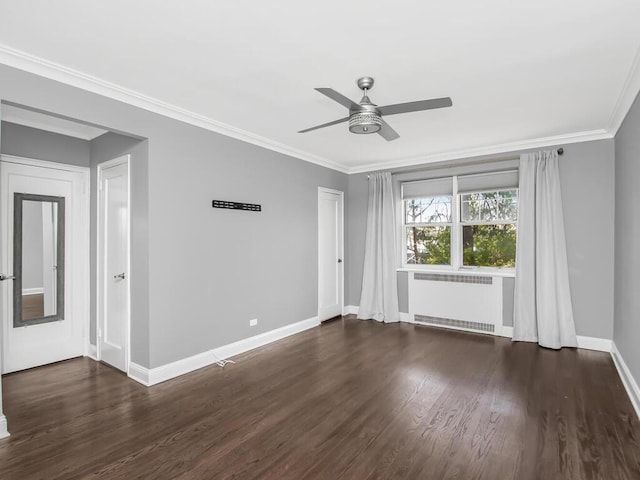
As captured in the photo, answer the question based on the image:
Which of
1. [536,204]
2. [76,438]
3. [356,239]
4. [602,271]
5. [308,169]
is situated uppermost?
[308,169]

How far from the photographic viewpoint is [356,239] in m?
6.12

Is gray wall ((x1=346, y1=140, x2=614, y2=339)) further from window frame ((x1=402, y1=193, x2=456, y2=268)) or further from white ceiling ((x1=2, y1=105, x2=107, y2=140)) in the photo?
white ceiling ((x1=2, y1=105, x2=107, y2=140))

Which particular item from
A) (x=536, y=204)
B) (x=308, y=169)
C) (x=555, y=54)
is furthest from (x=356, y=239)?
(x=555, y=54)

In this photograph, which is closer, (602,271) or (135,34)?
(135,34)

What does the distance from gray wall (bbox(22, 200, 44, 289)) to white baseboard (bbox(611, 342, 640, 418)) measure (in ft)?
18.6

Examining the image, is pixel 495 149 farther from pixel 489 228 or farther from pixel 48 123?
pixel 48 123

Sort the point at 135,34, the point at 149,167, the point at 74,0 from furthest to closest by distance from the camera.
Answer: the point at 149,167 < the point at 135,34 < the point at 74,0

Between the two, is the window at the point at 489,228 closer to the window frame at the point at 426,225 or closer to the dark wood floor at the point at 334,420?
Answer: the window frame at the point at 426,225

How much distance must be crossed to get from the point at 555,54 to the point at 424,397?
2.84 metres

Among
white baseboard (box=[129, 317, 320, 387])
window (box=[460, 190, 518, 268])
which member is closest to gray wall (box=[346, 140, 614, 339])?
window (box=[460, 190, 518, 268])

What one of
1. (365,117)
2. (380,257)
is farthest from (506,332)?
(365,117)

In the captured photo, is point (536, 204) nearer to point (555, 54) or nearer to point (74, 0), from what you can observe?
point (555, 54)

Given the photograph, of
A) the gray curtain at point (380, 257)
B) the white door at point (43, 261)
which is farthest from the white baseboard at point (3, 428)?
the gray curtain at point (380, 257)

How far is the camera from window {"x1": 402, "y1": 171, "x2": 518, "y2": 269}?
491 centimetres
